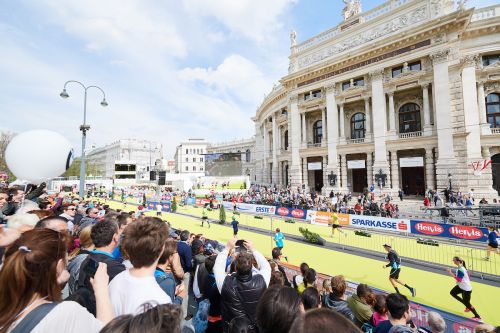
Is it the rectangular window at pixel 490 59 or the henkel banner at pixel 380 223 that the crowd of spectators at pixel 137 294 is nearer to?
the henkel banner at pixel 380 223

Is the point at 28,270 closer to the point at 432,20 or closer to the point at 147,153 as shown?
the point at 432,20

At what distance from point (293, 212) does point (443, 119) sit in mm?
17358

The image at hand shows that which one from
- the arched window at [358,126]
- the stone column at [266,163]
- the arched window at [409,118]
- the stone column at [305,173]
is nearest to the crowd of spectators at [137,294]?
the arched window at [409,118]

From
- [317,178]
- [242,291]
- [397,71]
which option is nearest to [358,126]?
[397,71]

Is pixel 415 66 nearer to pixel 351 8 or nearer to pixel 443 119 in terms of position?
pixel 443 119

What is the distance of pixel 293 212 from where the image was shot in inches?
775

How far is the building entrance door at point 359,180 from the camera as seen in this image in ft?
102

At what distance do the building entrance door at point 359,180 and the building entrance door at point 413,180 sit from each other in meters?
4.28

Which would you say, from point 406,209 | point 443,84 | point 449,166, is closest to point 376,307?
point 406,209

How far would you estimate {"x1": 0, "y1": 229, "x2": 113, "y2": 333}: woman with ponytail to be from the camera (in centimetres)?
149

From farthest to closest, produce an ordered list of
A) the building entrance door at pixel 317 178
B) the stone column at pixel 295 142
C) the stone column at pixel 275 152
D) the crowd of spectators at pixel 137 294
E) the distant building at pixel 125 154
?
the distant building at pixel 125 154, the stone column at pixel 275 152, the building entrance door at pixel 317 178, the stone column at pixel 295 142, the crowd of spectators at pixel 137 294

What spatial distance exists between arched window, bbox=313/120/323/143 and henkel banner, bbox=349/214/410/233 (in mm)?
22057

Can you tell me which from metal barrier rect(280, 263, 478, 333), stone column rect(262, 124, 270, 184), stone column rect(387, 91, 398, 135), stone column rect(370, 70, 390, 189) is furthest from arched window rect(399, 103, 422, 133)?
metal barrier rect(280, 263, 478, 333)

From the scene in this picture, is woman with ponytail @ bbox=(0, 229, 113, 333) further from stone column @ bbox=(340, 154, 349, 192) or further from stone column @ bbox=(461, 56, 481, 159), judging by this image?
stone column @ bbox=(340, 154, 349, 192)
